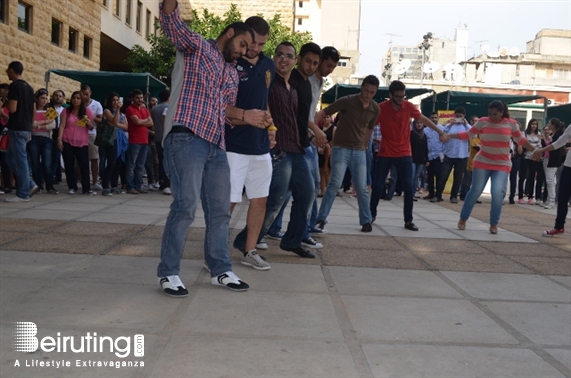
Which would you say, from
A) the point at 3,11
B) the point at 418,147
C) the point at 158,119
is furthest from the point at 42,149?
the point at 3,11

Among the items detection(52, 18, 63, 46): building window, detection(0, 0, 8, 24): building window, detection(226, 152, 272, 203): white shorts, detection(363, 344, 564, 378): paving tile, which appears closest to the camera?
detection(363, 344, 564, 378): paving tile

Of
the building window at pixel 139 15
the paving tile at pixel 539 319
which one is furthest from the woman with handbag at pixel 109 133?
the building window at pixel 139 15

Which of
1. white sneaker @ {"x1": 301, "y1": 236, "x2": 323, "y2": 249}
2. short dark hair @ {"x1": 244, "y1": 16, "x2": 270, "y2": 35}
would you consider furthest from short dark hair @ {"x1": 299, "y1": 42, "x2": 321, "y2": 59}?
white sneaker @ {"x1": 301, "y1": 236, "x2": 323, "y2": 249}

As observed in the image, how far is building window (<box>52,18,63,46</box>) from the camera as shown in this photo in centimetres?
2405

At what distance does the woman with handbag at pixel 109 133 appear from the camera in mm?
12000

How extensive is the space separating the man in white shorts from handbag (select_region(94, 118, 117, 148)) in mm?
7038

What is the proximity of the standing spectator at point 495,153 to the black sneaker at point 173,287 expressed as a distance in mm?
5838

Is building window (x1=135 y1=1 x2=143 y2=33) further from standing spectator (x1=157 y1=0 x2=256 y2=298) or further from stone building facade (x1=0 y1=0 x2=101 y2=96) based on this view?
standing spectator (x1=157 y1=0 x2=256 y2=298)

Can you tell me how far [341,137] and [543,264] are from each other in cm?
281

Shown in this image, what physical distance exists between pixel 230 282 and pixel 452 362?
6.03 feet

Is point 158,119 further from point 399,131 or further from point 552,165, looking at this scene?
point 552,165

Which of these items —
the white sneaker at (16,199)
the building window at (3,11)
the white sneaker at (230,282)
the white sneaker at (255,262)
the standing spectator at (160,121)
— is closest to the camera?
the white sneaker at (230,282)

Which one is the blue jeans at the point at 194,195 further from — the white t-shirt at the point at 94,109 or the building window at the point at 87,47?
the building window at the point at 87,47

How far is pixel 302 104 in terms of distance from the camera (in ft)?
20.9
